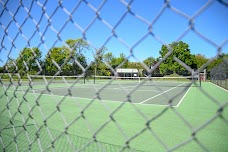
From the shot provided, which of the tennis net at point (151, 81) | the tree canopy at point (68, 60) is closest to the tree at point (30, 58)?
the tree canopy at point (68, 60)

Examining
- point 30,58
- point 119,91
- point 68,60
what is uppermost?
point 119,91

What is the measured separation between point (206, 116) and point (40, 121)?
14.2 feet

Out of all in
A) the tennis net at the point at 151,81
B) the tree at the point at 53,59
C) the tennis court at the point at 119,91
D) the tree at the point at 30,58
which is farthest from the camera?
the tree at the point at 30,58

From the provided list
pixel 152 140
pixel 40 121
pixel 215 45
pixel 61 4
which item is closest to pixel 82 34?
pixel 61 4

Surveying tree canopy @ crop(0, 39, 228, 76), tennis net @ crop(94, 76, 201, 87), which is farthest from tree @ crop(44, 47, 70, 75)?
tennis net @ crop(94, 76, 201, 87)

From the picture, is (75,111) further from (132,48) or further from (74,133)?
(132,48)

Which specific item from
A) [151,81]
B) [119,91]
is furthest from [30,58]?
Result: [119,91]

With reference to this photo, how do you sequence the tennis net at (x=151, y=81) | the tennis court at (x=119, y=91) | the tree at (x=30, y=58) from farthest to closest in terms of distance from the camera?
the tree at (x=30, y=58) < the tennis court at (x=119, y=91) < the tennis net at (x=151, y=81)

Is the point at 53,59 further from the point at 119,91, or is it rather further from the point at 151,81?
the point at 119,91

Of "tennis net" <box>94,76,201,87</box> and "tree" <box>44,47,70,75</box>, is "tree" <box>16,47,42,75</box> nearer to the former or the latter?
"tree" <box>44,47,70,75</box>

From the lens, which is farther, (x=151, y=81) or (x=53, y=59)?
(x=53, y=59)

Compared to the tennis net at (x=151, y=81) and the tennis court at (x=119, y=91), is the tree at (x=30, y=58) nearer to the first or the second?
the tennis court at (x=119, y=91)

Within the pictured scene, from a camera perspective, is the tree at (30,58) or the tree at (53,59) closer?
the tree at (53,59)

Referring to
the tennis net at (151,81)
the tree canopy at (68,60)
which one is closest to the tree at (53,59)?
the tree canopy at (68,60)
